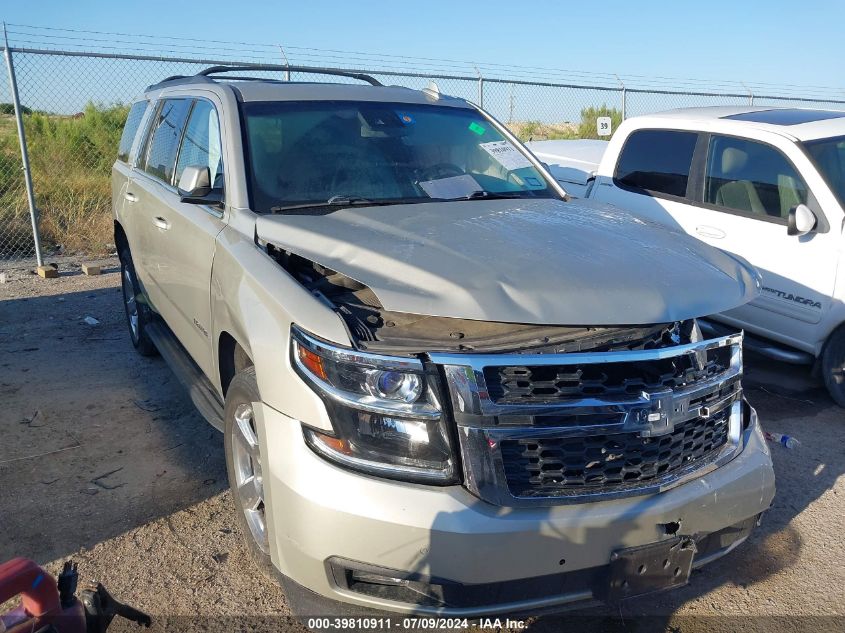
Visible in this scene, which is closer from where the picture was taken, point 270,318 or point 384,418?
point 384,418

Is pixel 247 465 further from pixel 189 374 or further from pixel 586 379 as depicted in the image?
pixel 586 379

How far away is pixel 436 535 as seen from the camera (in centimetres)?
213

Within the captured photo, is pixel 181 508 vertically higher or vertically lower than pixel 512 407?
lower

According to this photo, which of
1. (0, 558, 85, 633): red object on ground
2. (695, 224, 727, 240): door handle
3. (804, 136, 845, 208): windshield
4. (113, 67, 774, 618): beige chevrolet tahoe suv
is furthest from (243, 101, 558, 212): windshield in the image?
(804, 136, 845, 208): windshield

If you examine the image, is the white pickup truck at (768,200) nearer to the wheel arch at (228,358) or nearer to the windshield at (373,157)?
the windshield at (373,157)

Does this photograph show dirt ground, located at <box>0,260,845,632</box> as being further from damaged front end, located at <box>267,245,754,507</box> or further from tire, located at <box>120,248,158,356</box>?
damaged front end, located at <box>267,245,754,507</box>

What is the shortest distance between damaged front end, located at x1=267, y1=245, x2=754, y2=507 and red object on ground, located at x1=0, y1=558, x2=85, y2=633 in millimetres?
783

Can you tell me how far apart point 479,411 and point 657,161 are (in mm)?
4598

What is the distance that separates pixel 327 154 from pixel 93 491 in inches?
80.8

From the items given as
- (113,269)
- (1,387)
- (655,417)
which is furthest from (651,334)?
(113,269)

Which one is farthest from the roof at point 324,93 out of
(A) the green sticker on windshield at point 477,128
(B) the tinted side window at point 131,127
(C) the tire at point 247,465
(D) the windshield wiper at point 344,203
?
(B) the tinted side window at point 131,127

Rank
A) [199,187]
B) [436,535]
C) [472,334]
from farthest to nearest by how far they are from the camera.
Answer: [199,187] < [472,334] < [436,535]

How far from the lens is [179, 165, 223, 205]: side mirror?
341cm

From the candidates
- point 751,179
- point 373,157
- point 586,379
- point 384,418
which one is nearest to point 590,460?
point 586,379
